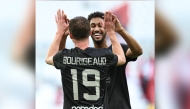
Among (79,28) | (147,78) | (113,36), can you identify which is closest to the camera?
(79,28)

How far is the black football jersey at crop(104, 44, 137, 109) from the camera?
2.40m

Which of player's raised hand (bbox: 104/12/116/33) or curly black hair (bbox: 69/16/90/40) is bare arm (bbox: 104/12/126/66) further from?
curly black hair (bbox: 69/16/90/40)

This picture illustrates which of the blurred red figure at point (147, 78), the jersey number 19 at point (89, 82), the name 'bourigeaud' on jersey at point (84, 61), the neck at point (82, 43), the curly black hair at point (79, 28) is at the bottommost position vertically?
the blurred red figure at point (147, 78)

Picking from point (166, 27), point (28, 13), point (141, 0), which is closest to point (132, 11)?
point (141, 0)

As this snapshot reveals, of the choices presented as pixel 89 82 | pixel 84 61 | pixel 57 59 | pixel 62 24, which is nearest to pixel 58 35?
pixel 62 24

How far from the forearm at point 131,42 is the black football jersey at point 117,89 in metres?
0.12

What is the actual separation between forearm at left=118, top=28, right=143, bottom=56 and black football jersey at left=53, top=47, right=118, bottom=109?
396mm

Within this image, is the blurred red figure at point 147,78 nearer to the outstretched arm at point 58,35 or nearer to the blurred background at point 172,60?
the blurred background at point 172,60

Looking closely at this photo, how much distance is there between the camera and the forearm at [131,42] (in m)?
2.26

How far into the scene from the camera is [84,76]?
6.21 ft

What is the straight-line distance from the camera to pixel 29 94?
268 centimetres

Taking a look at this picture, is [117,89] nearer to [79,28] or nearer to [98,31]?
[98,31]

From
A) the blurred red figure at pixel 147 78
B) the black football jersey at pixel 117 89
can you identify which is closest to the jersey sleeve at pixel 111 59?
the black football jersey at pixel 117 89

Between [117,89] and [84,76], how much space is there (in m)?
0.62
